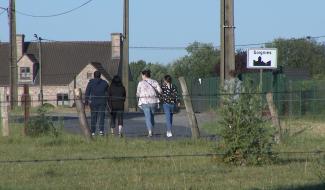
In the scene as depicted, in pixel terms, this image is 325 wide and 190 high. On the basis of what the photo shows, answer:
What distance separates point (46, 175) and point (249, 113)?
3.37 meters

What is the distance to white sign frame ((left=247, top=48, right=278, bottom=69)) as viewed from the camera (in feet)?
79.9

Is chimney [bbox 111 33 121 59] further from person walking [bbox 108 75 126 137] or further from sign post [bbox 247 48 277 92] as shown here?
person walking [bbox 108 75 126 137]

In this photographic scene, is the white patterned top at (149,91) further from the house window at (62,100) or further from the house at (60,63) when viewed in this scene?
the house at (60,63)

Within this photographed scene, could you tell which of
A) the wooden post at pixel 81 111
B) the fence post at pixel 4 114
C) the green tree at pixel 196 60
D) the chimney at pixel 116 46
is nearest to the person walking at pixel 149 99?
the wooden post at pixel 81 111

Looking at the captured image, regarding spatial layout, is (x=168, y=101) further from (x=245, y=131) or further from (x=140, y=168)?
(x=140, y=168)

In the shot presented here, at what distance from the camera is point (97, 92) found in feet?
67.5

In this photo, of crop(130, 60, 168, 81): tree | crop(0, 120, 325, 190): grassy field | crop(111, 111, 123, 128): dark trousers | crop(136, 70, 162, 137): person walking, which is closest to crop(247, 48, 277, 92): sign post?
crop(136, 70, 162, 137): person walking

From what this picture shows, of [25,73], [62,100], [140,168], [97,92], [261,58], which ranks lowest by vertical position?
[140,168]

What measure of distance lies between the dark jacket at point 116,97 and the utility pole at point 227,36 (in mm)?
2428

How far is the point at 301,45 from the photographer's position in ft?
330

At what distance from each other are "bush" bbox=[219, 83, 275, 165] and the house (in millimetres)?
68845

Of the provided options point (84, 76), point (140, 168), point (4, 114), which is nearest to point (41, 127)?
point (4, 114)

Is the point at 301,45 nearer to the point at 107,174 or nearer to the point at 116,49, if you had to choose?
the point at 116,49

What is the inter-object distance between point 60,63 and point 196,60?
30044 millimetres
